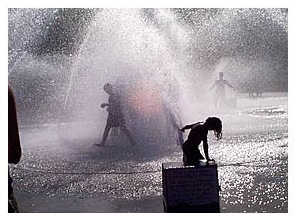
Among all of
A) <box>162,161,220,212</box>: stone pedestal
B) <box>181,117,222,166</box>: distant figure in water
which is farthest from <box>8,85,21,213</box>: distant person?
<box>181,117,222,166</box>: distant figure in water

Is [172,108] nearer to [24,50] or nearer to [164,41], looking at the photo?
[164,41]

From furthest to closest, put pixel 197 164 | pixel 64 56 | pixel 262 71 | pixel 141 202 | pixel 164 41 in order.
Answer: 1. pixel 262 71
2. pixel 64 56
3. pixel 164 41
4. pixel 141 202
5. pixel 197 164

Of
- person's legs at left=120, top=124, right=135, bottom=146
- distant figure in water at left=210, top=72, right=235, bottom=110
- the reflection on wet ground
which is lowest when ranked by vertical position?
the reflection on wet ground

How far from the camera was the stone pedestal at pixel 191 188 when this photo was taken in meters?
4.08

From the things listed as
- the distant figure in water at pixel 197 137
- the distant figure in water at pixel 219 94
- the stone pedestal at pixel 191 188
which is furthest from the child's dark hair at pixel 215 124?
the distant figure in water at pixel 219 94

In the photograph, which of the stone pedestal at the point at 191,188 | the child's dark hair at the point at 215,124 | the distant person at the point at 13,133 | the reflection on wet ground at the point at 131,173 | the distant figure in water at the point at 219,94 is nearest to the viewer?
the distant person at the point at 13,133

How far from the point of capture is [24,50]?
36.2ft

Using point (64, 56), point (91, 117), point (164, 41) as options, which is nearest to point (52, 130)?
point (91, 117)

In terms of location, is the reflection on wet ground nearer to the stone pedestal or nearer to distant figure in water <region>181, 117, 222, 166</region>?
the stone pedestal

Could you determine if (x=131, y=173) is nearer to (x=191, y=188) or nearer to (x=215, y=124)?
(x=191, y=188)

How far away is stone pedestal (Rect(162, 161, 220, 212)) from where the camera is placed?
408 centimetres

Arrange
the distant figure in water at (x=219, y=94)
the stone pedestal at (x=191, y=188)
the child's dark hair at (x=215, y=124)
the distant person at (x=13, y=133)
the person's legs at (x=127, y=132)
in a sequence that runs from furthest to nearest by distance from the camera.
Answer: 1. the distant figure in water at (x=219, y=94)
2. the person's legs at (x=127, y=132)
3. the child's dark hair at (x=215, y=124)
4. the stone pedestal at (x=191, y=188)
5. the distant person at (x=13, y=133)

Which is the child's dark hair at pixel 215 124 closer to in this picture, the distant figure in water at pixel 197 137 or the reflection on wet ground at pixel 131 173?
Answer: the distant figure in water at pixel 197 137

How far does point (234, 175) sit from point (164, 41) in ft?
15.5
